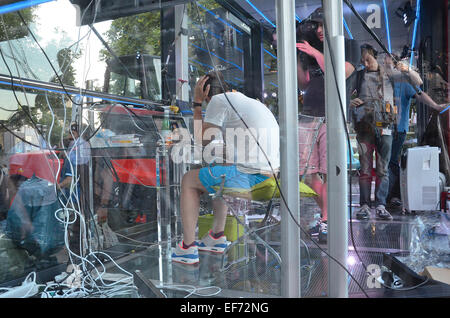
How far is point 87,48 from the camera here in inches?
109

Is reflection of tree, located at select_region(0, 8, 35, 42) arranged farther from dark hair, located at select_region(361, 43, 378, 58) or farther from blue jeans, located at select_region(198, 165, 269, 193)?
dark hair, located at select_region(361, 43, 378, 58)

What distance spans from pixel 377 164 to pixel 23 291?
6.57 feet

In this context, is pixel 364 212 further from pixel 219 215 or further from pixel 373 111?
pixel 219 215

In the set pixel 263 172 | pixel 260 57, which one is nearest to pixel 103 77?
pixel 260 57

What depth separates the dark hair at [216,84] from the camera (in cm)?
197

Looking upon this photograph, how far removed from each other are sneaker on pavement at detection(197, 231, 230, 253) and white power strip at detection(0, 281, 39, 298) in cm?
90

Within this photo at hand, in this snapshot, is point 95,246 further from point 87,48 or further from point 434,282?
point 434,282

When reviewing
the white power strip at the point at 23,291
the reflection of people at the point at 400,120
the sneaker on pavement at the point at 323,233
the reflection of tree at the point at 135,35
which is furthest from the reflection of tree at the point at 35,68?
the reflection of people at the point at 400,120

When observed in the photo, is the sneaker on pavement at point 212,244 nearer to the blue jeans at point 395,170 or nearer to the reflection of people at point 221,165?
the reflection of people at point 221,165

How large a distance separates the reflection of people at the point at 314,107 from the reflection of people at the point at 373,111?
25 cm

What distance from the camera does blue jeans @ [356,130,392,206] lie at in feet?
5.98

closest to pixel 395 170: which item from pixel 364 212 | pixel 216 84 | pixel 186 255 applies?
pixel 364 212
